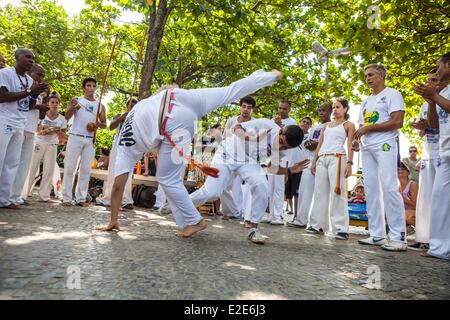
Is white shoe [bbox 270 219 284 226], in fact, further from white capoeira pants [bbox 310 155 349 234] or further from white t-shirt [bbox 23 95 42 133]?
white t-shirt [bbox 23 95 42 133]

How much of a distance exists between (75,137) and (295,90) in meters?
13.6

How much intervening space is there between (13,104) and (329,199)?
5201 millimetres

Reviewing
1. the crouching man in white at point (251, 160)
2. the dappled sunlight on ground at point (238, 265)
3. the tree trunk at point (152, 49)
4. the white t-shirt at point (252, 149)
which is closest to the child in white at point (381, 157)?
the crouching man in white at point (251, 160)

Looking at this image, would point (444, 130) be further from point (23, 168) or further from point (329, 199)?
point (23, 168)

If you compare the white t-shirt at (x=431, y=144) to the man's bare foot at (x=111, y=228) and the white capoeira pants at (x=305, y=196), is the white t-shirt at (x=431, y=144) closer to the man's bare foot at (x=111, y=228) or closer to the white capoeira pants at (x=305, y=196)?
the white capoeira pants at (x=305, y=196)

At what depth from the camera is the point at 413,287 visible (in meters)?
2.81

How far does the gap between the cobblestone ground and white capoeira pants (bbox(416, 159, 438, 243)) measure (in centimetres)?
99

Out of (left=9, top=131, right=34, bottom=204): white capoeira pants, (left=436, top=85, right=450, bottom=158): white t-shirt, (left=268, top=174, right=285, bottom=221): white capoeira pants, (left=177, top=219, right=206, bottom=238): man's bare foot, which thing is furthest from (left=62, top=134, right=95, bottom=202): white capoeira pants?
(left=436, top=85, right=450, bottom=158): white t-shirt

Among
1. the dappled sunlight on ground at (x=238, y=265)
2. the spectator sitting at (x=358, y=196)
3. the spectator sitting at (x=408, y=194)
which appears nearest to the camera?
the dappled sunlight on ground at (x=238, y=265)

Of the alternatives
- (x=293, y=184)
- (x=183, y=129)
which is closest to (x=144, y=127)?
(x=183, y=129)

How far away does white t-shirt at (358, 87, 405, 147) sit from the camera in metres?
4.96

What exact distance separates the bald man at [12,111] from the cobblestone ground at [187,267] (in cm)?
A: 118

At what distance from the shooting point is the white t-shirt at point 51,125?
7488mm

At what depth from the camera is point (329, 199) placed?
6.27m
